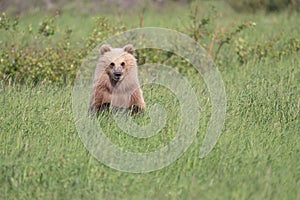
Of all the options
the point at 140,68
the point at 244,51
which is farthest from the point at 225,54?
the point at 140,68

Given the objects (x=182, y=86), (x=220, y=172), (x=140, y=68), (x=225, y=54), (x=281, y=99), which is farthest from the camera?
(x=225, y=54)

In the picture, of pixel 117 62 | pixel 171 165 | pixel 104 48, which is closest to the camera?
pixel 171 165

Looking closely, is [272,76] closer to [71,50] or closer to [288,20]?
[71,50]

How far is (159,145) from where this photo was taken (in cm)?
498

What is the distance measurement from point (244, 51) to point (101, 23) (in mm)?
2007

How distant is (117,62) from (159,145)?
1.56 m

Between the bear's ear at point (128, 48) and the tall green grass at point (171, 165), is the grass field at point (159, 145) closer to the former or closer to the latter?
the tall green grass at point (171, 165)

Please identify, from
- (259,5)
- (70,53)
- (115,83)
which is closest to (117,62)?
(115,83)

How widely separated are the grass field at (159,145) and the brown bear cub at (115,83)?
222 mm

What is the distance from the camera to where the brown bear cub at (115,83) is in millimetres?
6301

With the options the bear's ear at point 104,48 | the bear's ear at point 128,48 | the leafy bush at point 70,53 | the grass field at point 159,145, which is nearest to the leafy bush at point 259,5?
the leafy bush at point 70,53

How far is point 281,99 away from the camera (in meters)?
6.24

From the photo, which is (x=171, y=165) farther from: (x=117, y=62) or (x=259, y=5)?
(x=259, y=5)

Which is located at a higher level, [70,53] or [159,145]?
[70,53]
